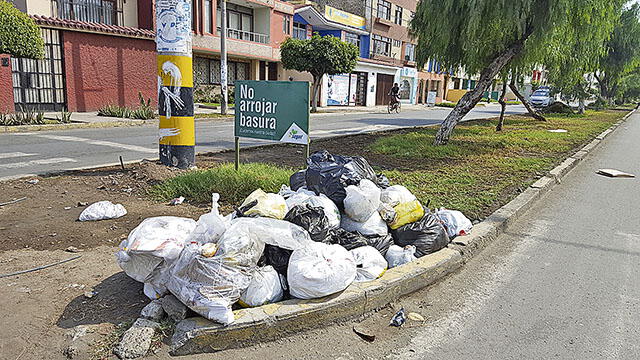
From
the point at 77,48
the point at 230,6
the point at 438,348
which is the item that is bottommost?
the point at 438,348

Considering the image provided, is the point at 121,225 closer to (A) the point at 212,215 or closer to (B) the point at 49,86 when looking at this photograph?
(A) the point at 212,215

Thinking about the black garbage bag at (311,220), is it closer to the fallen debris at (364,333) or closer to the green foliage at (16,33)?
the fallen debris at (364,333)

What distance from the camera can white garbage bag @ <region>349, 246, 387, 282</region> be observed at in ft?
12.9

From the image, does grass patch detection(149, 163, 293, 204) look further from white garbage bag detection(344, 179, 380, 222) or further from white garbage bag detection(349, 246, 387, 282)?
white garbage bag detection(349, 246, 387, 282)

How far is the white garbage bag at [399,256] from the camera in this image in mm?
4398

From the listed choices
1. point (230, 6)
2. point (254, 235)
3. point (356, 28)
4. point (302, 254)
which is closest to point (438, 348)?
point (302, 254)

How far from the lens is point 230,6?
29750mm

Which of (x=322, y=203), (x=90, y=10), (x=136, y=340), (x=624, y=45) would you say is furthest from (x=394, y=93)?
(x=136, y=340)

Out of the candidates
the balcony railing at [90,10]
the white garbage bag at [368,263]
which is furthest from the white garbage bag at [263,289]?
the balcony railing at [90,10]

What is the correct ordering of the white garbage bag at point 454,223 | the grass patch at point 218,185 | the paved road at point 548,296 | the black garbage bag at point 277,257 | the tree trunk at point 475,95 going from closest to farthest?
the paved road at point 548,296 < the black garbage bag at point 277,257 < the white garbage bag at point 454,223 < the grass patch at point 218,185 < the tree trunk at point 475,95

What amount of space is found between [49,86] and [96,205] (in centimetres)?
1736

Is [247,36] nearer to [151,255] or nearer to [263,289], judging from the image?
[151,255]

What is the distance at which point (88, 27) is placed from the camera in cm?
1989

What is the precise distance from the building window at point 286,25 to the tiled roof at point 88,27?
39.4 feet
